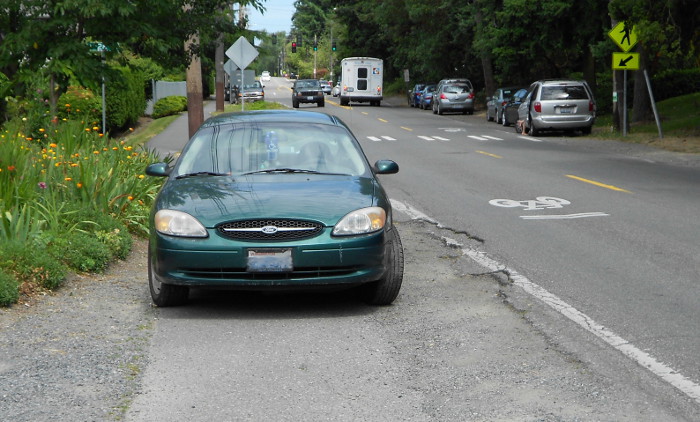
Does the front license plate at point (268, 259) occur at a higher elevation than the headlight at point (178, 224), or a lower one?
lower

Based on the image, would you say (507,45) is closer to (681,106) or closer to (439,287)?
(681,106)

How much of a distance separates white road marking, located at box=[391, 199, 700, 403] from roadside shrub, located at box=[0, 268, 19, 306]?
391 centimetres

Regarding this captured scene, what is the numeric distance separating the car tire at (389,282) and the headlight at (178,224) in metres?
1.34

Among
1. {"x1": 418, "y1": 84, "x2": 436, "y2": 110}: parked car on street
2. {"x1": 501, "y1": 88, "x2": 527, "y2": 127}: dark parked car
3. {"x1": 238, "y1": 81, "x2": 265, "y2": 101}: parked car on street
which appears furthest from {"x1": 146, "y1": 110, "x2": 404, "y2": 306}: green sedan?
{"x1": 238, "y1": 81, "x2": 265, "y2": 101}: parked car on street

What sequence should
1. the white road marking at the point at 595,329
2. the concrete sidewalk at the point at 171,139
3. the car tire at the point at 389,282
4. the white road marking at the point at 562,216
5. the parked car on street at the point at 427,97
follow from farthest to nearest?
the parked car on street at the point at 427,97 → the concrete sidewalk at the point at 171,139 → the white road marking at the point at 562,216 → the car tire at the point at 389,282 → the white road marking at the point at 595,329

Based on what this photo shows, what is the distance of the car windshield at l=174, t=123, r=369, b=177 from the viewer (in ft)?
27.7

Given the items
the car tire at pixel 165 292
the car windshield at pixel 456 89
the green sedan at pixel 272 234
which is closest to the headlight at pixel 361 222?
the green sedan at pixel 272 234

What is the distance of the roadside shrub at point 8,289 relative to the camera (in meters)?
7.41

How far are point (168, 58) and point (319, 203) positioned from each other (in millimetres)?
8788

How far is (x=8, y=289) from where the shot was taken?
7.47 m

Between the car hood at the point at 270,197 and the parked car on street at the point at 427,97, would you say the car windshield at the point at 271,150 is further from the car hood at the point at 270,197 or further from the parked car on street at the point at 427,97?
the parked car on street at the point at 427,97

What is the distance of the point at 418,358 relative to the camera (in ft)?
20.7

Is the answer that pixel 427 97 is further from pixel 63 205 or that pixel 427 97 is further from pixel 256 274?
pixel 256 274

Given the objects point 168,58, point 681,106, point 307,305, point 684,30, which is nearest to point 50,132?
point 168,58
